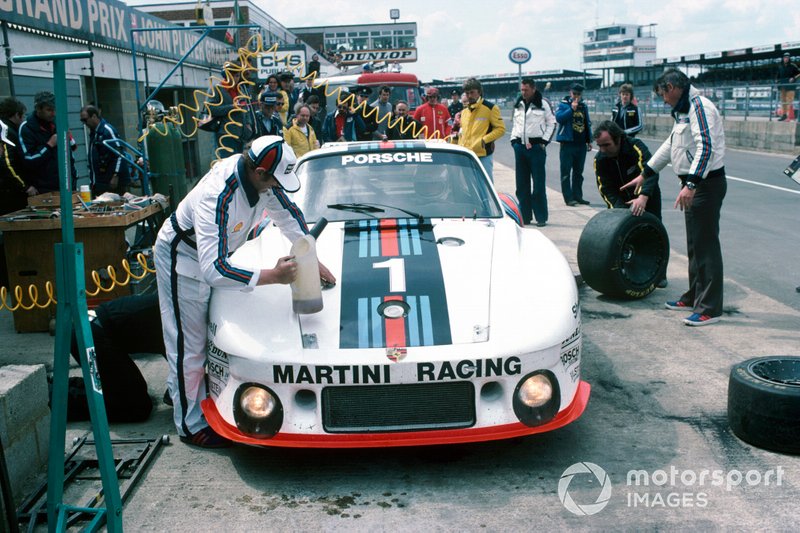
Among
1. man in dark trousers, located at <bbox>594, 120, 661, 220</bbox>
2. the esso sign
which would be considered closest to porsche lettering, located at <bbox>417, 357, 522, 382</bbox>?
man in dark trousers, located at <bbox>594, 120, 661, 220</bbox>

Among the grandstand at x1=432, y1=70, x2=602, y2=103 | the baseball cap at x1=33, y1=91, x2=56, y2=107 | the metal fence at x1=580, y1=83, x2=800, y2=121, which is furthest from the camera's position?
the grandstand at x1=432, y1=70, x2=602, y2=103

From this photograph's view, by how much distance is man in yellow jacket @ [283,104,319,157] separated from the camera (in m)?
10.5

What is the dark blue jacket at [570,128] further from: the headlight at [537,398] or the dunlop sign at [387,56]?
the dunlop sign at [387,56]

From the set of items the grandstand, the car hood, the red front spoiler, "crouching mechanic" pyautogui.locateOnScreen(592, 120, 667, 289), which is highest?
the grandstand

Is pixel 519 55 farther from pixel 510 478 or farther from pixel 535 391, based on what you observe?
pixel 510 478

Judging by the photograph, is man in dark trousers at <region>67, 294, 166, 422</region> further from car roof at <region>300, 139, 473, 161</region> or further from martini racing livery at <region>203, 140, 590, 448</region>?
car roof at <region>300, 139, 473, 161</region>

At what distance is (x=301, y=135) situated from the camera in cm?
1055

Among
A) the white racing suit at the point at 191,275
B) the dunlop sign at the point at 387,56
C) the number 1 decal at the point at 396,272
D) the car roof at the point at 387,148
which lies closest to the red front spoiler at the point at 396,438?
the white racing suit at the point at 191,275

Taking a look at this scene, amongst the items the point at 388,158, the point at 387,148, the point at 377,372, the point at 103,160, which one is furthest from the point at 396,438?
the point at 103,160

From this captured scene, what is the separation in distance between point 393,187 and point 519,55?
24.1m

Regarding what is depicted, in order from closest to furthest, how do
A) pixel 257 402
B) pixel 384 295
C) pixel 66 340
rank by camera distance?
pixel 66 340, pixel 257 402, pixel 384 295

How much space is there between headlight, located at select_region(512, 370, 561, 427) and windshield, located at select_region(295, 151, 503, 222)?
154 cm

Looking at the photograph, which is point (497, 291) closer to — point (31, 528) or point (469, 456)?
point (469, 456)

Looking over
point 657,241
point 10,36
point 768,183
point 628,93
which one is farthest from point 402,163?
point 768,183
